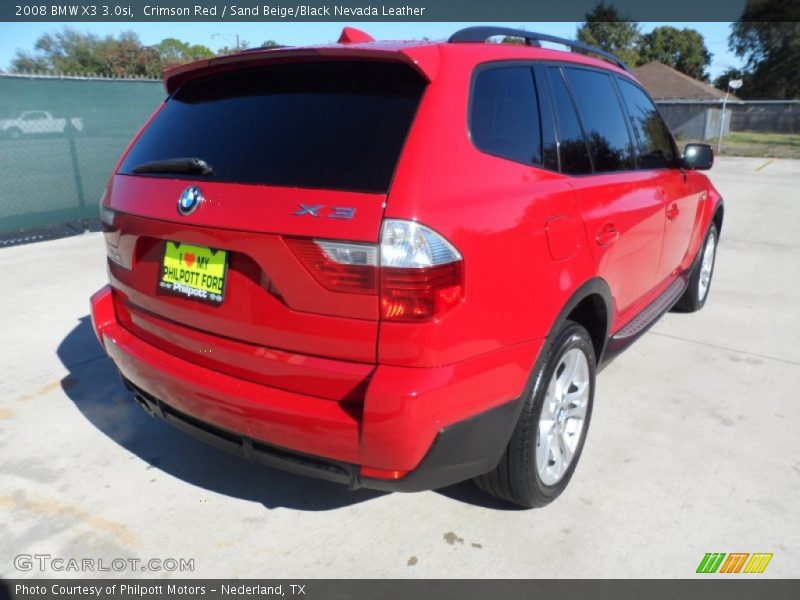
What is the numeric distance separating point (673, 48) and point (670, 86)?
90.9 ft

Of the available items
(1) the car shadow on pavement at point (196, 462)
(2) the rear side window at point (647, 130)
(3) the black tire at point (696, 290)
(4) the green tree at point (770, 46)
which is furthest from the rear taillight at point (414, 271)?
(4) the green tree at point (770, 46)

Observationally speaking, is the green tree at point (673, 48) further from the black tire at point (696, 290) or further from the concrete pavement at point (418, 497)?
the concrete pavement at point (418, 497)

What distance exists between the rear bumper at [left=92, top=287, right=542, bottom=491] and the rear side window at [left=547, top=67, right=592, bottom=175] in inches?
35.4

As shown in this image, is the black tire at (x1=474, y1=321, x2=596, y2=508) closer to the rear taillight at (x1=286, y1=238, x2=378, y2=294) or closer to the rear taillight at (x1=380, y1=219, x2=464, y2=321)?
the rear taillight at (x1=380, y1=219, x2=464, y2=321)

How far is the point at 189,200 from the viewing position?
2242 millimetres

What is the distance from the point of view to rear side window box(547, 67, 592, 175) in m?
2.69

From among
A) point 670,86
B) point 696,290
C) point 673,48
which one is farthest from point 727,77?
point 696,290

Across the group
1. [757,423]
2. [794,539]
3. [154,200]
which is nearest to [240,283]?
[154,200]

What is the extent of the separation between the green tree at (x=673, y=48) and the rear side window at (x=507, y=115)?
74477mm

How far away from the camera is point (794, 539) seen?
97.2 inches

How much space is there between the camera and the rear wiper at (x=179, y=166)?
2303mm

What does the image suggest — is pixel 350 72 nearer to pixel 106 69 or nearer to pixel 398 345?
pixel 398 345

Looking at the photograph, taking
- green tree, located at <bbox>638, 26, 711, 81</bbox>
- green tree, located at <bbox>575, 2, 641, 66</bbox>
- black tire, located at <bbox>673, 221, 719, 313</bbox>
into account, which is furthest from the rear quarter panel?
green tree, located at <bbox>638, 26, 711, 81</bbox>

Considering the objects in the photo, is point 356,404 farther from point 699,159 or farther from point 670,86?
point 670,86
